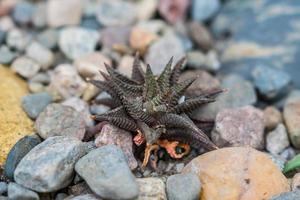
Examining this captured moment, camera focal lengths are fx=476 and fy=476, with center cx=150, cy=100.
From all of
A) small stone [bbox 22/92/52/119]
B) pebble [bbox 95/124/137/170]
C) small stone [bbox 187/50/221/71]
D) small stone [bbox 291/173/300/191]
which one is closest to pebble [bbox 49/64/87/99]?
small stone [bbox 22/92/52/119]

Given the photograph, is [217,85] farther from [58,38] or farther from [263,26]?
[58,38]

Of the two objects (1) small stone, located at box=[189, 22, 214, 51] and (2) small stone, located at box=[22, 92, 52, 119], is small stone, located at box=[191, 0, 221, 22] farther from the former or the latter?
(2) small stone, located at box=[22, 92, 52, 119]

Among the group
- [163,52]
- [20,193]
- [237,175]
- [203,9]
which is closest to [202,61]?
[163,52]

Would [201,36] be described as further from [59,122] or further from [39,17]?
[59,122]

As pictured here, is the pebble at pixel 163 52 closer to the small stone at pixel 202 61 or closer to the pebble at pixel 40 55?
the small stone at pixel 202 61

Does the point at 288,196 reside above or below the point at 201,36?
below
